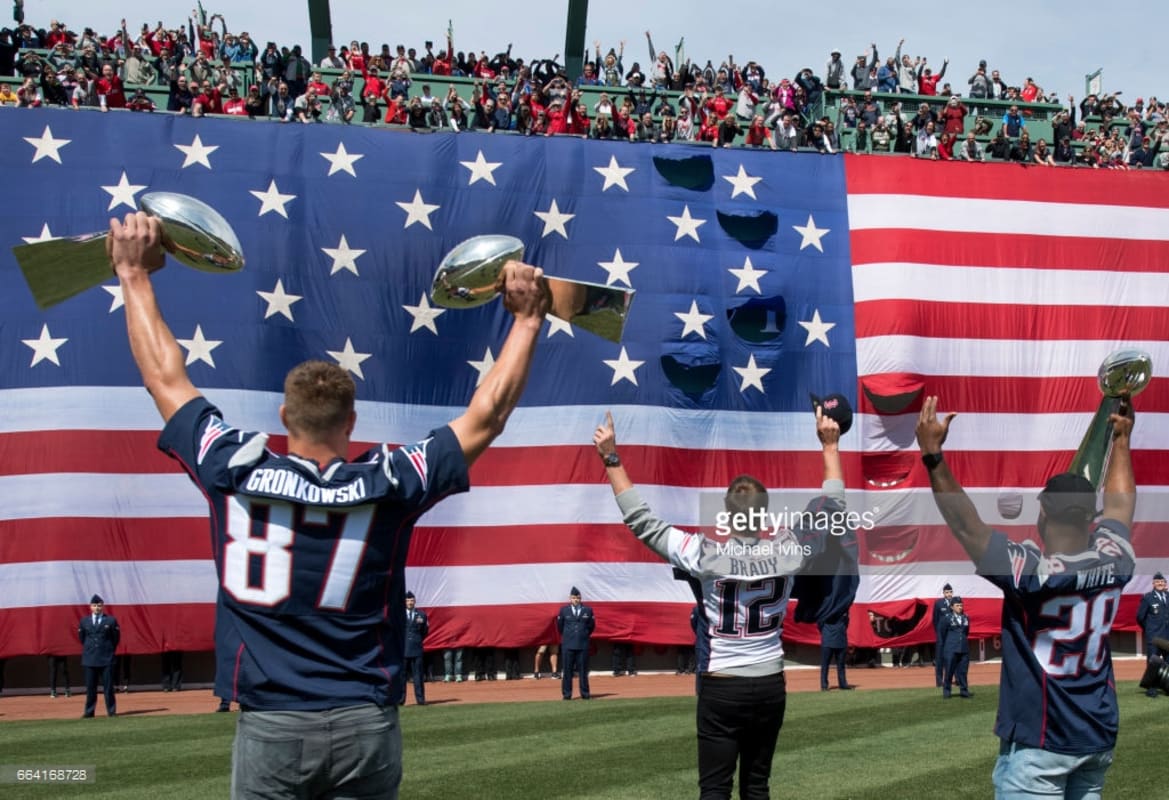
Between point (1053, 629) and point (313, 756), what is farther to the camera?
point (1053, 629)

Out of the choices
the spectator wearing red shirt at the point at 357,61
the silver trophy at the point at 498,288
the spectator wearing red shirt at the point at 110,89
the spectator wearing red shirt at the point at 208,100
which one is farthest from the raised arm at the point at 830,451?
the spectator wearing red shirt at the point at 357,61

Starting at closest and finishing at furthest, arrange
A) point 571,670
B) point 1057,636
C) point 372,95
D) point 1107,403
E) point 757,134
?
1. point 1057,636
2. point 1107,403
3. point 571,670
4. point 372,95
5. point 757,134

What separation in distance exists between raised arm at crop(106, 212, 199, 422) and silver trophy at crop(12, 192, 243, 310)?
0.12m

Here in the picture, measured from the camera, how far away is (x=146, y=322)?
3357 mm

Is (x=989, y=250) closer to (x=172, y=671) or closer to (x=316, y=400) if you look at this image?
(x=172, y=671)

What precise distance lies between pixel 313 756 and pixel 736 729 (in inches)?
110

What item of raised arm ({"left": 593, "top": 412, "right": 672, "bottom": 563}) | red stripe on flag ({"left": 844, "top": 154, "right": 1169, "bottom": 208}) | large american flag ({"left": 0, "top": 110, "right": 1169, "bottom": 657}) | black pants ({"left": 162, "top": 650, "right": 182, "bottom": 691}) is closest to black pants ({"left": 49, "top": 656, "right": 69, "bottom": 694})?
large american flag ({"left": 0, "top": 110, "right": 1169, "bottom": 657})

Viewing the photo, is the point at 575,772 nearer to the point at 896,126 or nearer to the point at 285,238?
the point at 285,238

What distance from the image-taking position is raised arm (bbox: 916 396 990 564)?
4426 millimetres

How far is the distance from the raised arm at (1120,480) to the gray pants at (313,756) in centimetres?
302

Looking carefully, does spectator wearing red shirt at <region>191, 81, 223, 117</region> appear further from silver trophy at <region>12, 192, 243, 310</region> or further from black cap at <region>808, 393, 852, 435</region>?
silver trophy at <region>12, 192, 243, 310</region>

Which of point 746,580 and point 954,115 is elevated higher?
point 954,115

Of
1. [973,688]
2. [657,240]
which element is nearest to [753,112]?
[657,240]

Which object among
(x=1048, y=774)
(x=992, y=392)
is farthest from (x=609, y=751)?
(x=992, y=392)
